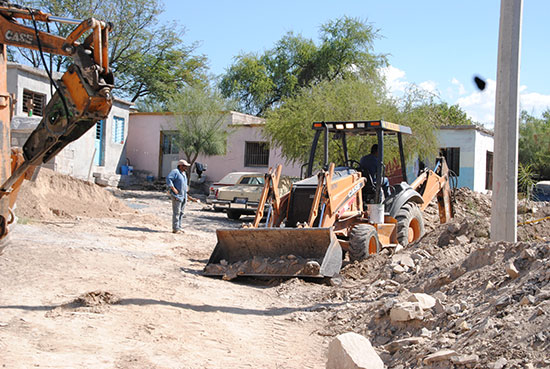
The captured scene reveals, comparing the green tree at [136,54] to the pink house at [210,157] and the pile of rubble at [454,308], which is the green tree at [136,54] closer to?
the pink house at [210,157]

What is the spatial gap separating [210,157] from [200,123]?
3.32m

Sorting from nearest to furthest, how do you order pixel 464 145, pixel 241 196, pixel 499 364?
pixel 499 364
pixel 241 196
pixel 464 145

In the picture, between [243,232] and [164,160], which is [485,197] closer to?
[243,232]

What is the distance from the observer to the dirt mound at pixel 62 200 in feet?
47.1

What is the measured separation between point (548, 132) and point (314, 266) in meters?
26.9

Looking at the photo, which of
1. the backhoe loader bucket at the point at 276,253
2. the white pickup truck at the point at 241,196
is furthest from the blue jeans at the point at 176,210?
the white pickup truck at the point at 241,196

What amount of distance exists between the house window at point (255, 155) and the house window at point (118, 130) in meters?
6.21

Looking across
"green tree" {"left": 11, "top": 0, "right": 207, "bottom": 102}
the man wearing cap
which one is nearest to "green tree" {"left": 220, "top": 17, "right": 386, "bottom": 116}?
"green tree" {"left": 11, "top": 0, "right": 207, "bottom": 102}

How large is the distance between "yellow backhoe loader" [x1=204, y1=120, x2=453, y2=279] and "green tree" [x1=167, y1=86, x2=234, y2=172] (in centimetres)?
1640

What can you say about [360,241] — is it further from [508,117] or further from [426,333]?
[426,333]

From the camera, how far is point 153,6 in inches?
1353

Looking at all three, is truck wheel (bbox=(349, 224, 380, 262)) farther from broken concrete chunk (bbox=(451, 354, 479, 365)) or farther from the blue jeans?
the blue jeans

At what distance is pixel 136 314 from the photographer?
6.44 m

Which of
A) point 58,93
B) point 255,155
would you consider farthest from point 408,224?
point 255,155
